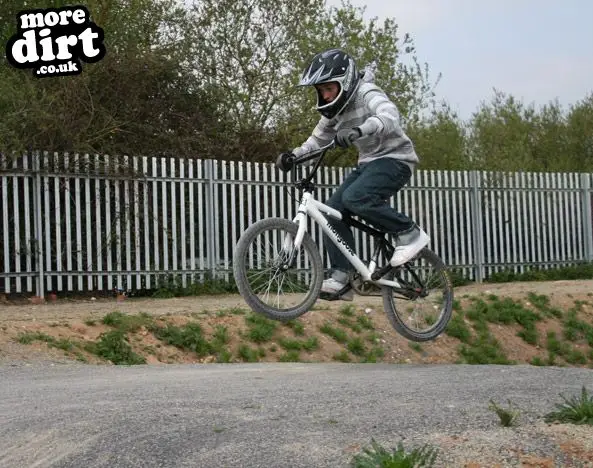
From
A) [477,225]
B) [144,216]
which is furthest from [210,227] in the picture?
[477,225]

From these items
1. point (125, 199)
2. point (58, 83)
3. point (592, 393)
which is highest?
point (58, 83)

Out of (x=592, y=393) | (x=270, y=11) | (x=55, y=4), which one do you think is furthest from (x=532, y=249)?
(x=592, y=393)

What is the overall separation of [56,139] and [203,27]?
7166mm

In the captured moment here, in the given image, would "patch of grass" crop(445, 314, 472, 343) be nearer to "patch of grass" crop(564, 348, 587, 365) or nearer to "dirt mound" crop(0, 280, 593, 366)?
"dirt mound" crop(0, 280, 593, 366)

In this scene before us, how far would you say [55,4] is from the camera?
17.9 meters

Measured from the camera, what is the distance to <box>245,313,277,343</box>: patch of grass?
1173 centimetres

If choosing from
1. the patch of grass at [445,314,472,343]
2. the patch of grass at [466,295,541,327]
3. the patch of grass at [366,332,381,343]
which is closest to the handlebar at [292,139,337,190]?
the patch of grass at [366,332,381,343]

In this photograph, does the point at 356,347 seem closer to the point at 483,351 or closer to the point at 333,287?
the point at 483,351

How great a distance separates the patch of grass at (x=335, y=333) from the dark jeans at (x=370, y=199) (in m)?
4.36

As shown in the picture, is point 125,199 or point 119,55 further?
point 119,55

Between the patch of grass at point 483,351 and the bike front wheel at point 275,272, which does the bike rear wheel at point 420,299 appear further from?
the patch of grass at point 483,351

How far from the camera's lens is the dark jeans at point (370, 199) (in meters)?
7.83

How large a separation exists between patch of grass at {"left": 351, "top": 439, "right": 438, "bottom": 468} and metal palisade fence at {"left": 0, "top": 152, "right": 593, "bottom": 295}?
8.72 metres

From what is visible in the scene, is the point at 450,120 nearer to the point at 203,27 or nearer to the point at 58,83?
the point at 203,27
